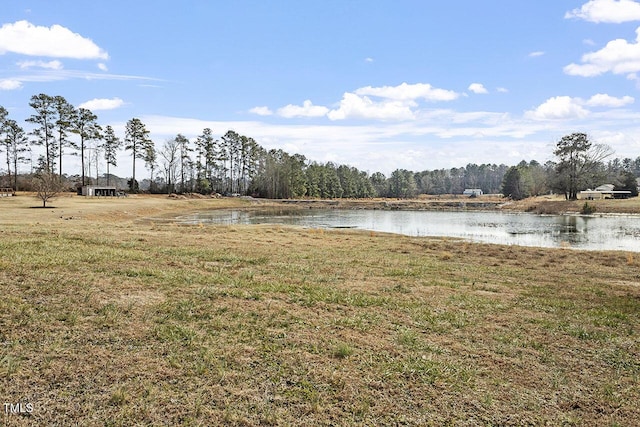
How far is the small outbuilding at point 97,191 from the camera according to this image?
66750 mm

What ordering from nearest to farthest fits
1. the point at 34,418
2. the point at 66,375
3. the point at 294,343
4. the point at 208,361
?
the point at 34,418 < the point at 66,375 < the point at 208,361 < the point at 294,343

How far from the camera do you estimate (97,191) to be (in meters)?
68.8

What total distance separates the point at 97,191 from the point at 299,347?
72.9 meters

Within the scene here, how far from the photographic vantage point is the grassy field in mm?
4355

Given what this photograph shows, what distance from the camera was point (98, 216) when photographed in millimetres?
35688

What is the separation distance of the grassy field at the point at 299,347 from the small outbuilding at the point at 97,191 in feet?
208

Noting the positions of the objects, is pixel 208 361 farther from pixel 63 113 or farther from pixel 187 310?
pixel 63 113

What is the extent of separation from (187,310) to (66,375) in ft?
7.82

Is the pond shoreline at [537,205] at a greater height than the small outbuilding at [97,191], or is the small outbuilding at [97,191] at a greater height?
the small outbuilding at [97,191]

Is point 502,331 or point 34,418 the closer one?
point 34,418

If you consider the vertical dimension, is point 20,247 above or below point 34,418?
above

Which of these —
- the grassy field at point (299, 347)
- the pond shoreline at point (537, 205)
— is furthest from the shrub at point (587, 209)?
the grassy field at point (299, 347)

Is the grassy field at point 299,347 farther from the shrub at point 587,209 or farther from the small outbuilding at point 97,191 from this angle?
the small outbuilding at point 97,191

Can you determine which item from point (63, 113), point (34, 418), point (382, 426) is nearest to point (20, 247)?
point (34, 418)
